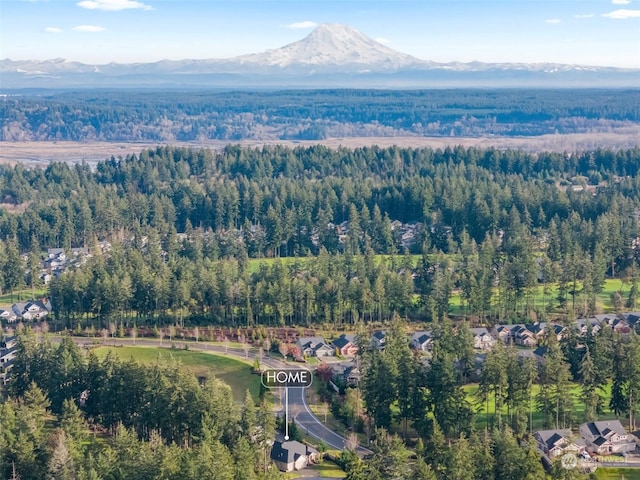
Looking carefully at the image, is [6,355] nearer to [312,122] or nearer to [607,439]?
[607,439]

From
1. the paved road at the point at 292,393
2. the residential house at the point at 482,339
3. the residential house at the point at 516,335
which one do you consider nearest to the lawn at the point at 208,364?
the paved road at the point at 292,393

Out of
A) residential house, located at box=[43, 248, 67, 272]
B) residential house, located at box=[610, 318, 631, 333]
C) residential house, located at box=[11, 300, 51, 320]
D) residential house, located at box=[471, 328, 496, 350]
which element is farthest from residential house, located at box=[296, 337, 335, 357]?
residential house, located at box=[43, 248, 67, 272]

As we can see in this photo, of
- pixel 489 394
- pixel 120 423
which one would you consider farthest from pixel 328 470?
pixel 489 394

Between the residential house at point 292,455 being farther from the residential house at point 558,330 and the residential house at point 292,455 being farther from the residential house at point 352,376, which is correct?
the residential house at point 558,330

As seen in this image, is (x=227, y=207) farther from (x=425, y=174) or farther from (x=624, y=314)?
(x=624, y=314)

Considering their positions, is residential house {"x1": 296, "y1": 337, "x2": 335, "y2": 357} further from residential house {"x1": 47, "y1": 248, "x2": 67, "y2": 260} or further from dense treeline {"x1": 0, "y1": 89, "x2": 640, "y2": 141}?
dense treeline {"x1": 0, "y1": 89, "x2": 640, "y2": 141}
